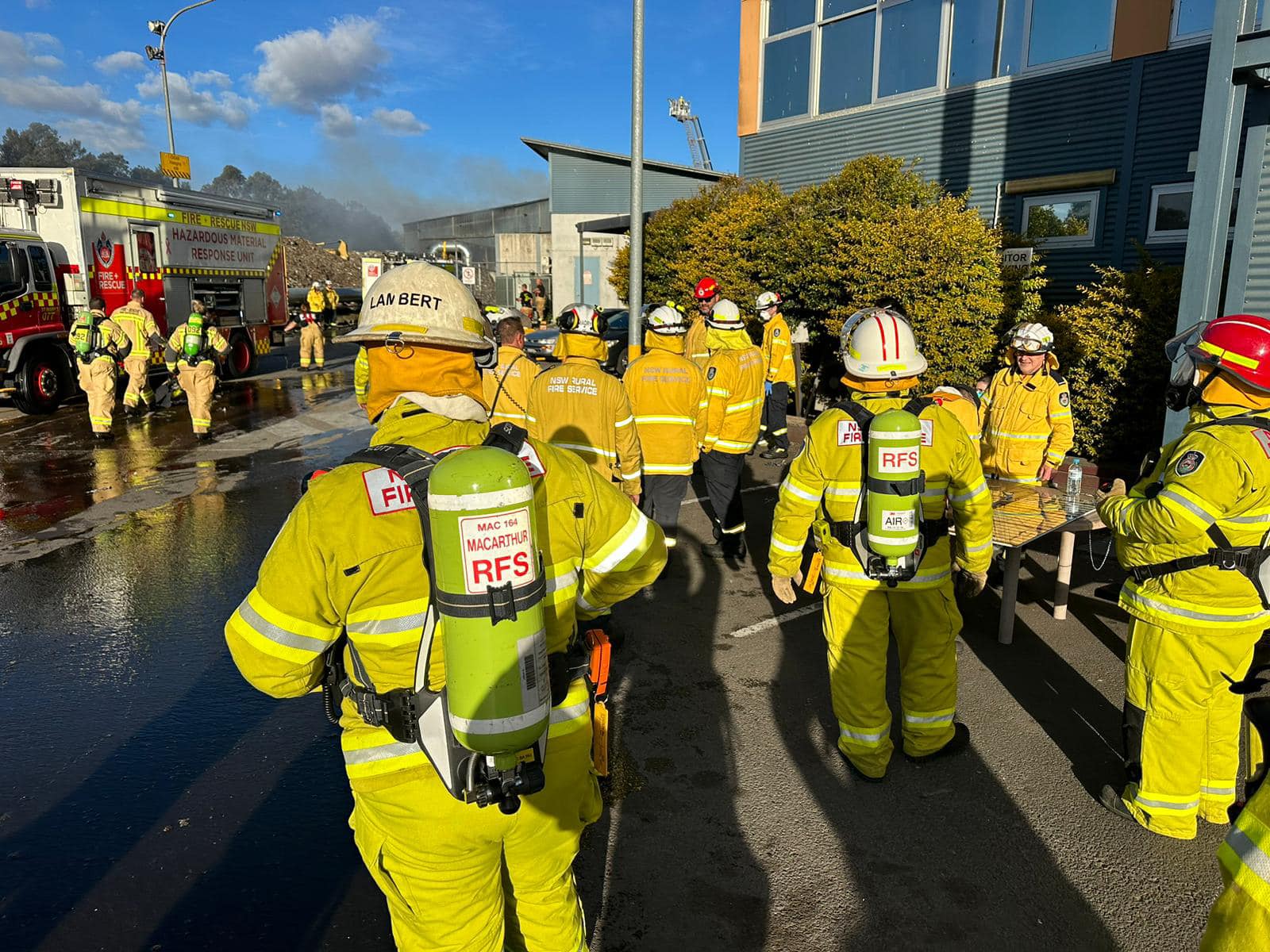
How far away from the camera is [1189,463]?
9.42 ft

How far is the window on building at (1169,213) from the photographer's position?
10484mm

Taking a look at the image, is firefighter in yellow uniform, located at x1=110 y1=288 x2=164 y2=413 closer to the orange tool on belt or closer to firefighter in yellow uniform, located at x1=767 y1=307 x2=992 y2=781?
firefighter in yellow uniform, located at x1=767 y1=307 x2=992 y2=781

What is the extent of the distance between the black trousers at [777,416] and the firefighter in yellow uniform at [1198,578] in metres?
6.62

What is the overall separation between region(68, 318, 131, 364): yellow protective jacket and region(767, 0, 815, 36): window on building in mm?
12546

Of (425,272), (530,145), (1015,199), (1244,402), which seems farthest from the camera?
(530,145)

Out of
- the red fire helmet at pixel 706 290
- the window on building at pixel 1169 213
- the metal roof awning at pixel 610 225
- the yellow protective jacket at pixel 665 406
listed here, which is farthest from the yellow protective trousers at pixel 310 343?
the window on building at pixel 1169 213

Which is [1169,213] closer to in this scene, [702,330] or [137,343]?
[702,330]

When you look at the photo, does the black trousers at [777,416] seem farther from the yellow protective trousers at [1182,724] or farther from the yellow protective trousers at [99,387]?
the yellow protective trousers at [99,387]

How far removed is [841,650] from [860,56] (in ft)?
45.3

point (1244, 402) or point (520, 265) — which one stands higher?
point (520, 265)

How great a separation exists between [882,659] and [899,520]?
66 cm

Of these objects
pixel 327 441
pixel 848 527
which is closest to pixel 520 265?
pixel 327 441

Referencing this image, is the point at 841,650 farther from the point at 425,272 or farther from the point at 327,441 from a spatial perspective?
the point at 327,441

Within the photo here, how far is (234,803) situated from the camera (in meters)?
3.44
